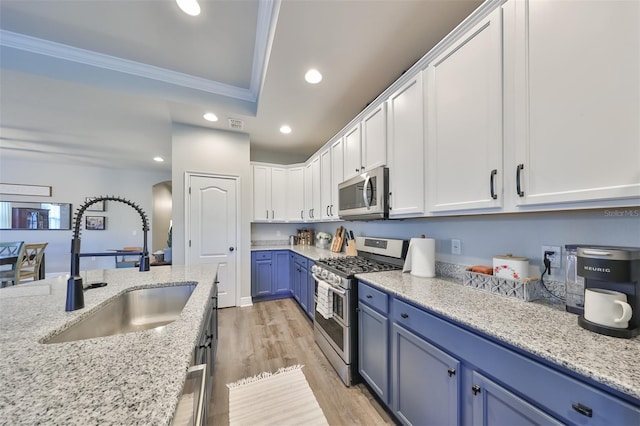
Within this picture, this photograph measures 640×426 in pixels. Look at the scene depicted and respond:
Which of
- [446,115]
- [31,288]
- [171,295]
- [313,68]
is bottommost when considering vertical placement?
[171,295]

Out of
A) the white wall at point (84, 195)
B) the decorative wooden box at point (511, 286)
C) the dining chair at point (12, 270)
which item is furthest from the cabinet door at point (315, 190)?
the white wall at point (84, 195)

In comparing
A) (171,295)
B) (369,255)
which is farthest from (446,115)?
(171,295)

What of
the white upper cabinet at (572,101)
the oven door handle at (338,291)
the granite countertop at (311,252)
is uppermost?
the white upper cabinet at (572,101)

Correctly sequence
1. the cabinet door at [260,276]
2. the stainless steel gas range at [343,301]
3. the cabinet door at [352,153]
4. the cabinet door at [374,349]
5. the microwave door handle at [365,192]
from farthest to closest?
the cabinet door at [260,276] < the cabinet door at [352,153] < the microwave door handle at [365,192] < the stainless steel gas range at [343,301] < the cabinet door at [374,349]

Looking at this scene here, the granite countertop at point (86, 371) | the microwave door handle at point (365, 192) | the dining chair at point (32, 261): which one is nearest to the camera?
the granite countertop at point (86, 371)

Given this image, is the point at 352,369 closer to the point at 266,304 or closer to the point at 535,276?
the point at 535,276

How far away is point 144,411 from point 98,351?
41 cm

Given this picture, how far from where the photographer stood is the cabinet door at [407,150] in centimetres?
171

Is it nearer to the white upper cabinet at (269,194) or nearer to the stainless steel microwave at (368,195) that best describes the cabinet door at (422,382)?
the stainless steel microwave at (368,195)

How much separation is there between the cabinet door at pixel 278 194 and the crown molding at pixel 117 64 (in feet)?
4.73

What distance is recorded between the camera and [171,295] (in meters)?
1.62

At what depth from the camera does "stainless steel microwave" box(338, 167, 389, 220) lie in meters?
2.06

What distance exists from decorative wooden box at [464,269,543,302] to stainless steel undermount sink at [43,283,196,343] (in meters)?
1.91

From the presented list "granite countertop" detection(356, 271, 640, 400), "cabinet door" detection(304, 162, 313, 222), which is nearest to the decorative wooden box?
"granite countertop" detection(356, 271, 640, 400)
